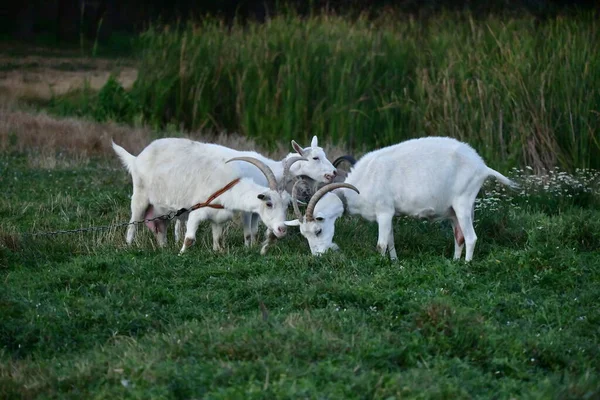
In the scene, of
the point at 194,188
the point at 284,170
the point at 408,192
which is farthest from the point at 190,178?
the point at 408,192

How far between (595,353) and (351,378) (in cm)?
197

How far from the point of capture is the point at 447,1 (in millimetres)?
26328

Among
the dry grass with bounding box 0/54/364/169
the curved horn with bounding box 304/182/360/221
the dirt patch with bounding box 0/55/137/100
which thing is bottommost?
the dirt patch with bounding box 0/55/137/100

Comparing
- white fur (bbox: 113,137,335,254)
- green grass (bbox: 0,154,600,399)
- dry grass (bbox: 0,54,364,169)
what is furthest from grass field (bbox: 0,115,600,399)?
dry grass (bbox: 0,54,364,169)

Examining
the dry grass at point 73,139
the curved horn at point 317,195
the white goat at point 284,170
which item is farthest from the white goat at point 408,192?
the dry grass at point 73,139

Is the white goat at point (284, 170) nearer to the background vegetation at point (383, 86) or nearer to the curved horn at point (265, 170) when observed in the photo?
the curved horn at point (265, 170)

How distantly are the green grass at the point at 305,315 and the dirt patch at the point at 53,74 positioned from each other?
1338cm

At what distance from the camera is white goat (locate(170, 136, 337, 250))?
420 inches

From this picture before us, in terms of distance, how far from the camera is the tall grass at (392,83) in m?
13.5

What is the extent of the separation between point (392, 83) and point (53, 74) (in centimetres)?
1395

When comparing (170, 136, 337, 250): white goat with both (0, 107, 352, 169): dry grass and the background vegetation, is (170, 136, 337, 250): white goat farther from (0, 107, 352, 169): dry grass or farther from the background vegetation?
(0, 107, 352, 169): dry grass

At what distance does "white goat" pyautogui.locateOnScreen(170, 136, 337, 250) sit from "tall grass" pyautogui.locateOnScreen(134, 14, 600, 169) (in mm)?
2881

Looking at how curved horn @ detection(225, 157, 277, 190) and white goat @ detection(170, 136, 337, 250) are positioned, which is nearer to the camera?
curved horn @ detection(225, 157, 277, 190)

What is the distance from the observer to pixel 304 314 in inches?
289
